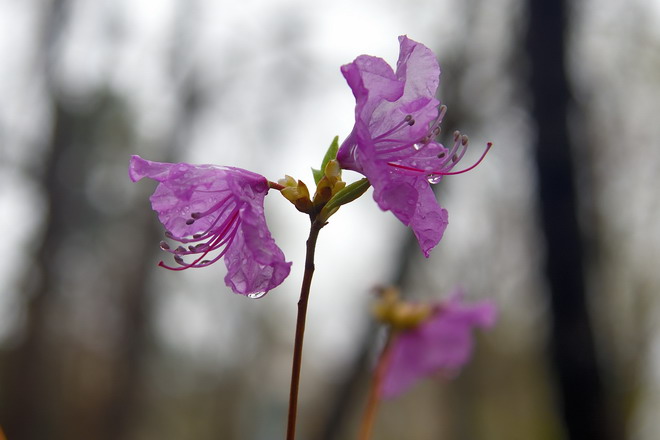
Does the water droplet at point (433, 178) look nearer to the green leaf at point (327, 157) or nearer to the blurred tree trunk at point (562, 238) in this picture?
the green leaf at point (327, 157)

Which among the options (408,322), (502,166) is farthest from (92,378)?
(408,322)

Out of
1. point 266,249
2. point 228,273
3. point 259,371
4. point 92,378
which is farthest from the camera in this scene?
point 259,371

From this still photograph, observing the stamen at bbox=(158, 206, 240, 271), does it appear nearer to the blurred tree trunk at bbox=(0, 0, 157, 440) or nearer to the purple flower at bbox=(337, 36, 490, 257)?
the purple flower at bbox=(337, 36, 490, 257)

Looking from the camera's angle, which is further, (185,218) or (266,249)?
(185,218)

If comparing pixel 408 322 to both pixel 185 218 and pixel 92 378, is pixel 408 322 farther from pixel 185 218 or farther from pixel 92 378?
pixel 92 378

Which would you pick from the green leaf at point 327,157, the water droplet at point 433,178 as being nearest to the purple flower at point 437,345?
the water droplet at point 433,178

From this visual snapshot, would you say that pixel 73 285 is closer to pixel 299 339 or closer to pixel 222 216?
pixel 222 216
